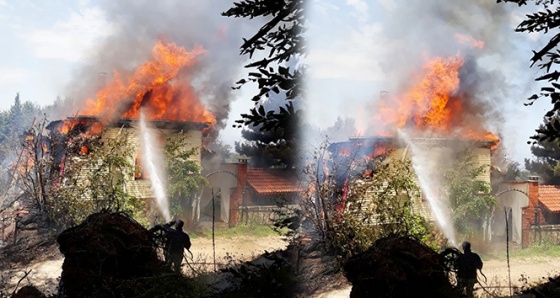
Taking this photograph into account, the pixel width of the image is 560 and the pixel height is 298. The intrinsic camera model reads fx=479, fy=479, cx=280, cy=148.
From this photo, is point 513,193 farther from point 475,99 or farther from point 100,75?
point 100,75

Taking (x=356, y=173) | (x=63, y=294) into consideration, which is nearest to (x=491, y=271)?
(x=356, y=173)

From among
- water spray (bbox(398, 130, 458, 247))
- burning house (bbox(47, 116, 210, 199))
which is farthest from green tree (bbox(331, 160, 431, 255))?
burning house (bbox(47, 116, 210, 199))

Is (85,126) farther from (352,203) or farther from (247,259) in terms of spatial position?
(352,203)

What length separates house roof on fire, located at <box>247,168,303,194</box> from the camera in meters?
31.1

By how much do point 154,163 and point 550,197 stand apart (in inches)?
901

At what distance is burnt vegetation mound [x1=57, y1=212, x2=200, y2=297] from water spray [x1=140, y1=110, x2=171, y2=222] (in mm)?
18768

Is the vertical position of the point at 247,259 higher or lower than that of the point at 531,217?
lower

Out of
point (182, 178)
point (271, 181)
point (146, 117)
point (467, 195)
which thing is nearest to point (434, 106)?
point (467, 195)

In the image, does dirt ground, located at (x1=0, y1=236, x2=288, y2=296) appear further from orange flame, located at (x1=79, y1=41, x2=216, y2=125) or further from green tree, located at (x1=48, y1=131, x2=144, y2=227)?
orange flame, located at (x1=79, y1=41, x2=216, y2=125)

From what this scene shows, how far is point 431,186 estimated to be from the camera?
77.0 feet

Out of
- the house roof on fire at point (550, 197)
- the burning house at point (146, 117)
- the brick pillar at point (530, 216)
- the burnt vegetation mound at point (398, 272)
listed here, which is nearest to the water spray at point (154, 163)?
the burning house at point (146, 117)

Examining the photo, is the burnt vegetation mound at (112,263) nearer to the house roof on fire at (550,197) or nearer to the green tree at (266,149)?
the green tree at (266,149)

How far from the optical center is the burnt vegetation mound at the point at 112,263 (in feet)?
17.0

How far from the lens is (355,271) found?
16.7 feet
